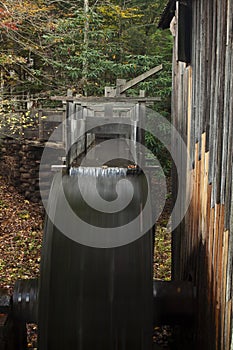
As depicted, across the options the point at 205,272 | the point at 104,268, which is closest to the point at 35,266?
the point at 104,268

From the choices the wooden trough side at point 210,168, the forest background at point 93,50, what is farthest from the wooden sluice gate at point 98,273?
the forest background at point 93,50

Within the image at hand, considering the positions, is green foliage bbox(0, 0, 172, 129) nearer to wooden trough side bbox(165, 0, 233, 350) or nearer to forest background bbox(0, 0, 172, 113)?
forest background bbox(0, 0, 172, 113)

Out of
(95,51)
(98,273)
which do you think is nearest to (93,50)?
(95,51)

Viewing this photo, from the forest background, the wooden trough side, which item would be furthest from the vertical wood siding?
the forest background

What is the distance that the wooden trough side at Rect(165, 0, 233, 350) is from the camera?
2.72 m

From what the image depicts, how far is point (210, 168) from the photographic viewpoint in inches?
131

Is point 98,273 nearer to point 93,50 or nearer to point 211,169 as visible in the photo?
point 211,169

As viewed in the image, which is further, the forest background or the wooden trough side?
the forest background

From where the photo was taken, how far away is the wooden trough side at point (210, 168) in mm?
2725

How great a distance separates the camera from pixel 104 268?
3842mm


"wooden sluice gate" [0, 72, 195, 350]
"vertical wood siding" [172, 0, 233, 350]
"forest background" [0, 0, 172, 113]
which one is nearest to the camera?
"vertical wood siding" [172, 0, 233, 350]

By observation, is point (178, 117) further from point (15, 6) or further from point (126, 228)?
point (15, 6)

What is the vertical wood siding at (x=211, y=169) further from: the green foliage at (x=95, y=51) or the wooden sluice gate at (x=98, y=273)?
the green foliage at (x=95, y=51)

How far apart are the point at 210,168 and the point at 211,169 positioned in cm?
3
